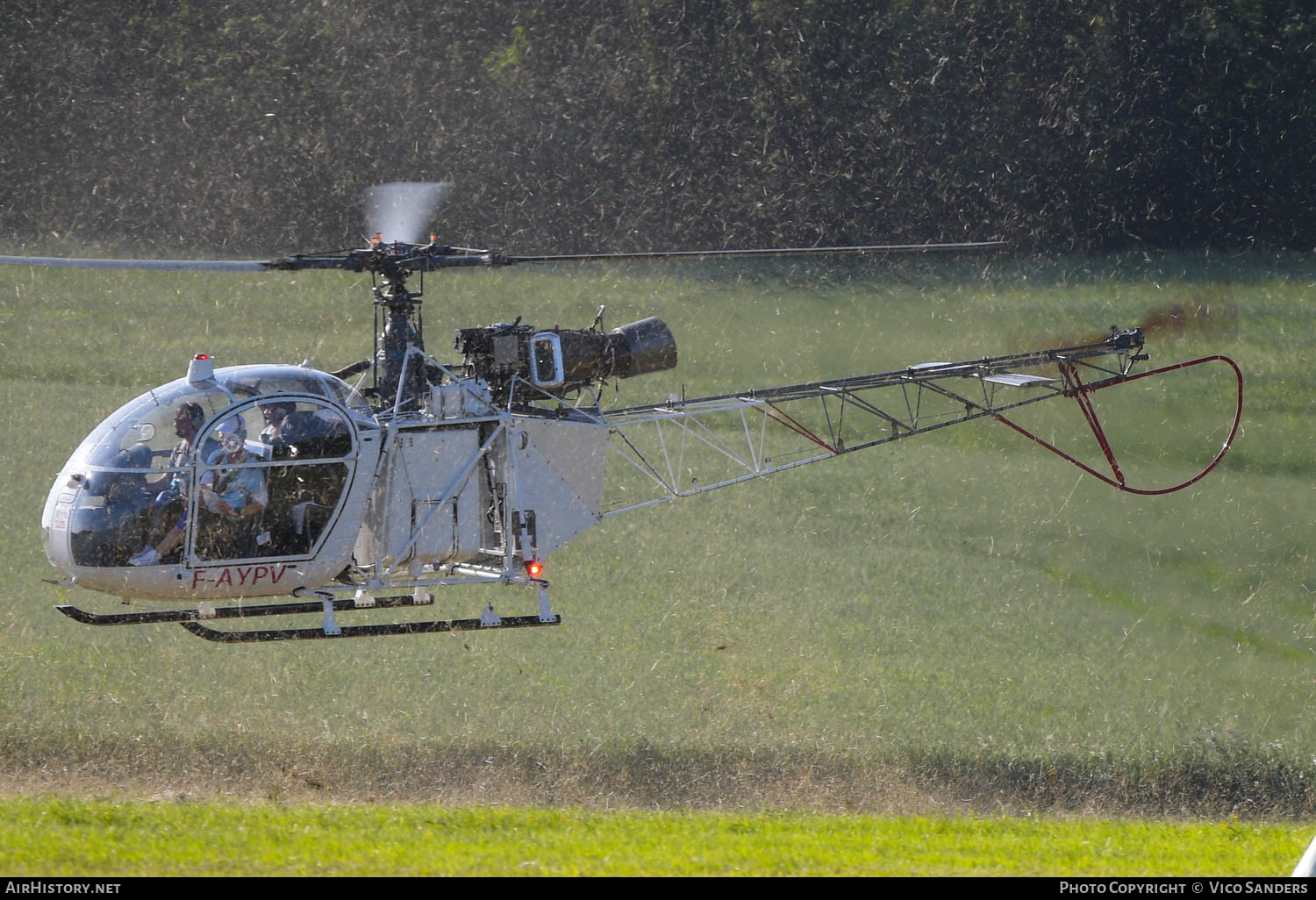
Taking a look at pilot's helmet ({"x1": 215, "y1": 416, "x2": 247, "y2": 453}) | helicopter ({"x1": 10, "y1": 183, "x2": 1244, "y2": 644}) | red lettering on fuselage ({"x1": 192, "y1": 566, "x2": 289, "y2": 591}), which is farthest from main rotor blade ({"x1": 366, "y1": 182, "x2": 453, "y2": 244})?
red lettering on fuselage ({"x1": 192, "y1": 566, "x2": 289, "y2": 591})

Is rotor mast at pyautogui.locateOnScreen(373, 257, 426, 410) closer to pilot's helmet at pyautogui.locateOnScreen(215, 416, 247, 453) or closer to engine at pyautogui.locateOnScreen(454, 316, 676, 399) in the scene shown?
engine at pyautogui.locateOnScreen(454, 316, 676, 399)

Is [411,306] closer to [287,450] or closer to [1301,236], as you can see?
[287,450]

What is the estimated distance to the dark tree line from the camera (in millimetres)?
34438

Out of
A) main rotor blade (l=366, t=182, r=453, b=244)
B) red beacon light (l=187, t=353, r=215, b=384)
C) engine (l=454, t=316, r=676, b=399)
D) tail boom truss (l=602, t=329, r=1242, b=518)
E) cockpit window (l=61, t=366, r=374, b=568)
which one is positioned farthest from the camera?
tail boom truss (l=602, t=329, r=1242, b=518)

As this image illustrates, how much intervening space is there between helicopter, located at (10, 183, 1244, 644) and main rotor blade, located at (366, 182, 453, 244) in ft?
0.05

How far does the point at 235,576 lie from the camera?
9.00 metres

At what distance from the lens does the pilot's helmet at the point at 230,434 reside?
8789mm

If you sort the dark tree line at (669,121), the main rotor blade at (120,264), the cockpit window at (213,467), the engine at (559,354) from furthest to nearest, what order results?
the dark tree line at (669,121)
the engine at (559,354)
the cockpit window at (213,467)
the main rotor blade at (120,264)

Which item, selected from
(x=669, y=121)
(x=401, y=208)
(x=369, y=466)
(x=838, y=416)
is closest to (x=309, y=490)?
(x=369, y=466)

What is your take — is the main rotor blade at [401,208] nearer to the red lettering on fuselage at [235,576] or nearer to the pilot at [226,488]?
the pilot at [226,488]

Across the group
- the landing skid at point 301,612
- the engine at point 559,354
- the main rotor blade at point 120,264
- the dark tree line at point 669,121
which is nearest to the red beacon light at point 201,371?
the main rotor blade at point 120,264

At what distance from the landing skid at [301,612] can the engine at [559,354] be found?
1.58 metres

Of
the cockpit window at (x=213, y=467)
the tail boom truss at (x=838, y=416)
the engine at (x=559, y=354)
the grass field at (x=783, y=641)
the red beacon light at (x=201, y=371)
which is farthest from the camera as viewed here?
the grass field at (x=783, y=641)
